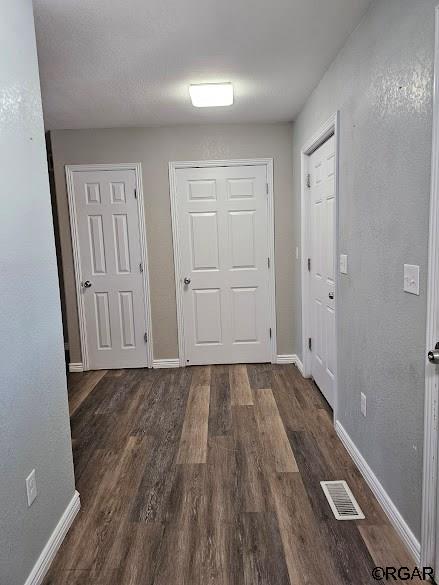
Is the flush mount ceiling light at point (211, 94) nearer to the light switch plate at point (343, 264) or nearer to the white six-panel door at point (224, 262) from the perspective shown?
the white six-panel door at point (224, 262)

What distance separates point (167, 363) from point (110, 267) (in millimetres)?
1129

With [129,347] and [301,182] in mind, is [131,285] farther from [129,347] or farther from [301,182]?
[301,182]

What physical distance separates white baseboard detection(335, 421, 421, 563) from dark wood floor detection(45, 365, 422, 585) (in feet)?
0.12

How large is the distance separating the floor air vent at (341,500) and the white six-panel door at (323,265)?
866mm

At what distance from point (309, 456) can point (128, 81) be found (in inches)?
105

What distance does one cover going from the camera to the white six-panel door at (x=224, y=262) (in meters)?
3.89

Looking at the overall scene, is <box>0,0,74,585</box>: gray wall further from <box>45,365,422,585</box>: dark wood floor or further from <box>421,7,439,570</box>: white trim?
<box>421,7,439,570</box>: white trim

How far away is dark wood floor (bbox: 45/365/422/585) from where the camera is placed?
5.17ft

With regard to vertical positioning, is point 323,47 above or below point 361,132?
above

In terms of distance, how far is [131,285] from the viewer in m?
4.00

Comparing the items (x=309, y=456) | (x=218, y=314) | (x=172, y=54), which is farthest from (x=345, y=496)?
(x=172, y=54)

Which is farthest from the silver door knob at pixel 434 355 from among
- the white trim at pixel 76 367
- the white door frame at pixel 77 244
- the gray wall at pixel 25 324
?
the white trim at pixel 76 367

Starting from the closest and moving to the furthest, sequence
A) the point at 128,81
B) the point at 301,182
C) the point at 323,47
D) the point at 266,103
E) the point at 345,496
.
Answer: the point at 345,496 → the point at 323,47 → the point at 128,81 → the point at 266,103 → the point at 301,182

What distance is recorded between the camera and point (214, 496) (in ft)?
6.61
